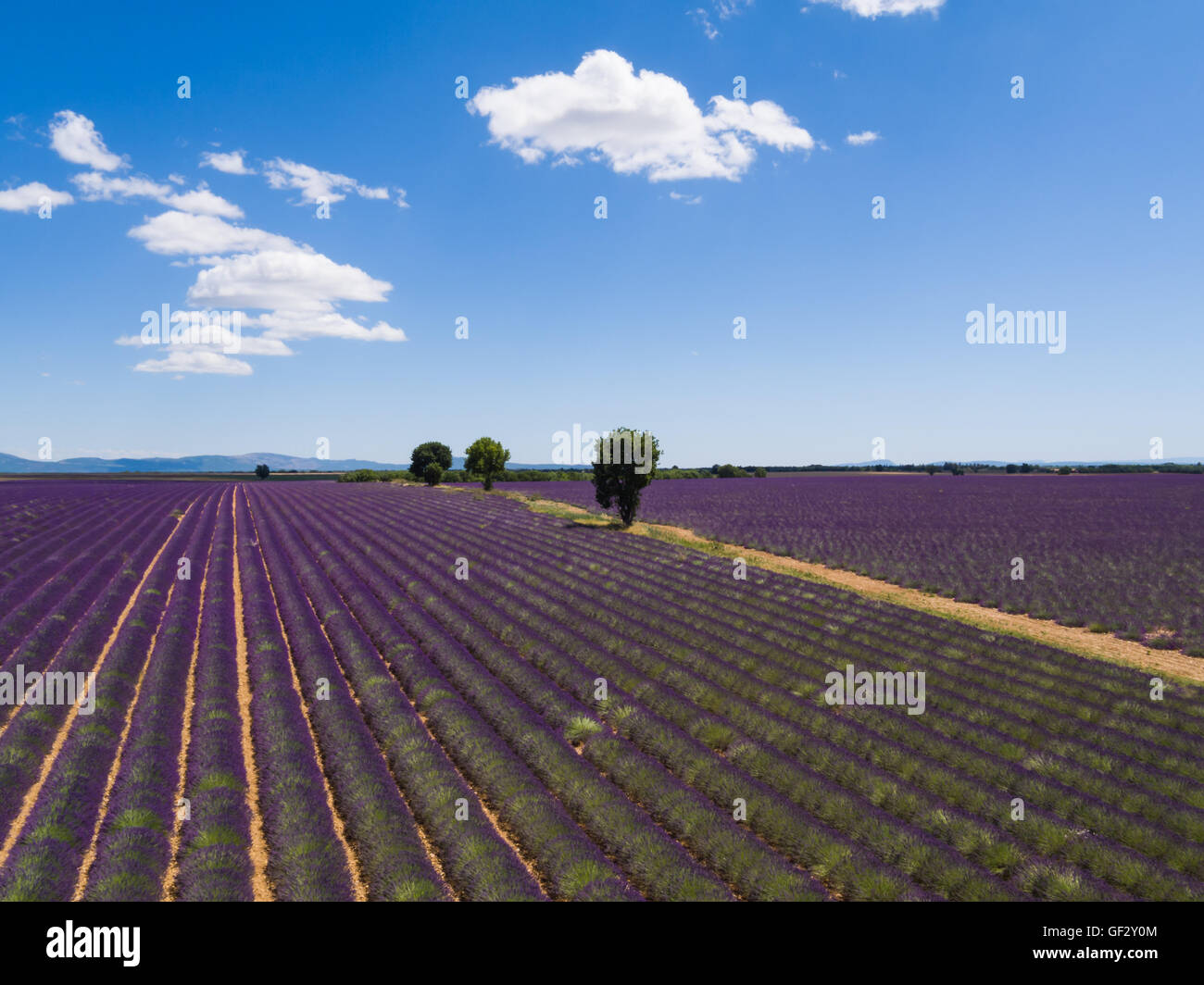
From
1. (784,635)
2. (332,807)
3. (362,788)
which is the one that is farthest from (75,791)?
(784,635)

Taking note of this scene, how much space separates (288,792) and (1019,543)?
37934 millimetres

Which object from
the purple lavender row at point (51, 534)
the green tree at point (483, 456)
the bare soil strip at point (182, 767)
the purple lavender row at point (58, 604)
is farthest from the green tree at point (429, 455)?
the bare soil strip at point (182, 767)

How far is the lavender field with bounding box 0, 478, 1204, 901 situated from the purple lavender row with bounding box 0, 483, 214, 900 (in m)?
0.04

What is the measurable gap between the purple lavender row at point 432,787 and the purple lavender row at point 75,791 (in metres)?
3.58

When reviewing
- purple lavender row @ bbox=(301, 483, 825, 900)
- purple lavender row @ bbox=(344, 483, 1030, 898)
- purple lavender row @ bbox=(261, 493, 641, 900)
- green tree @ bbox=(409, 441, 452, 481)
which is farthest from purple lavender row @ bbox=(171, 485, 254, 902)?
green tree @ bbox=(409, 441, 452, 481)

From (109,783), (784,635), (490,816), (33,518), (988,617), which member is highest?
(33,518)

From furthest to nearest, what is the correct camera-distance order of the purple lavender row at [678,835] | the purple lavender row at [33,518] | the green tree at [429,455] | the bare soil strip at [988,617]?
1. the green tree at [429,455]
2. the purple lavender row at [33,518]
3. the bare soil strip at [988,617]
4. the purple lavender row at [678,835]

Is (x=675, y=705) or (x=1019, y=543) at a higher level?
(x=1019, y=543)

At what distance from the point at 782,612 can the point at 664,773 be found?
33.5 ft

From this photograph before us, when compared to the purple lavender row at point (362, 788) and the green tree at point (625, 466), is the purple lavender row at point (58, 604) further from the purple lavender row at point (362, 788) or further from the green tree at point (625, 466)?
the green tree at point (625, 466)

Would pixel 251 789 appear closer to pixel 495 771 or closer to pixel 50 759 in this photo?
pixel 495 771

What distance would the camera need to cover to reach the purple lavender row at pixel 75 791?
6678 mm

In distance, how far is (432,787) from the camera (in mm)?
8672

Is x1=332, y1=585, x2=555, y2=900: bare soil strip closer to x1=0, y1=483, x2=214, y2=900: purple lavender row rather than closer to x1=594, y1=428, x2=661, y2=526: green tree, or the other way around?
x1=0, y1=483, x2=214, y2=900: purple lavender row
